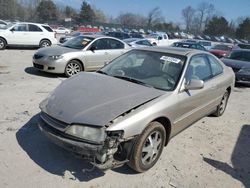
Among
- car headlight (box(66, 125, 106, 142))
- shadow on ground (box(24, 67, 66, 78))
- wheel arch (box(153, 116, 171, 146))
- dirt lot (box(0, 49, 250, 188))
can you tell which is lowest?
dirt lot (box(0, 49, 250, 188))

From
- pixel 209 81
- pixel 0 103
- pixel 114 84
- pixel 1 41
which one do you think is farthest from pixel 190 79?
pixel 1 41

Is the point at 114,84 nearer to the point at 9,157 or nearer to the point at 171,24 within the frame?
the point at 9,157

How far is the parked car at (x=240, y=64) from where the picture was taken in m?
10.5

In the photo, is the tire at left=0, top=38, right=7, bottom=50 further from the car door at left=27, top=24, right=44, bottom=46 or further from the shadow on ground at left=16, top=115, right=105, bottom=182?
the shadow on ground at left=16, top=115, right=105, bottom=182

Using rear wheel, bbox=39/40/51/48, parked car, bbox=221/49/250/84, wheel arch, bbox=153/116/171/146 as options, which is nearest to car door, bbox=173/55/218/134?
wheel arch, bbox=153/116/171/146

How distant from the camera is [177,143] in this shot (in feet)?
15.6

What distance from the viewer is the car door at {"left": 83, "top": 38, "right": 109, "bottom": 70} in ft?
31.2

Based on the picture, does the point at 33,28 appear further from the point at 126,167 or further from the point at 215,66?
the point at 126,167

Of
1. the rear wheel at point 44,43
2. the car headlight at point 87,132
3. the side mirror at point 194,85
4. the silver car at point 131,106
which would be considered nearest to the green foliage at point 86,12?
the rear wheel at point 44,43

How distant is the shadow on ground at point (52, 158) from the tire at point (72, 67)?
15.5 feet

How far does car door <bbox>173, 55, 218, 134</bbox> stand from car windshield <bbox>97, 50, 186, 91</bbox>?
0.20 m

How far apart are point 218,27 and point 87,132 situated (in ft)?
280

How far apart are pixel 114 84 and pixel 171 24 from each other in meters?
91.2

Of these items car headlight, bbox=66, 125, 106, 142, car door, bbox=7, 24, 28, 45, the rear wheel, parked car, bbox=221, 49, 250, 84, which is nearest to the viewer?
car headlight, bbox=66, 125, 106, 142
